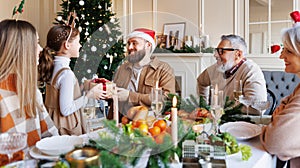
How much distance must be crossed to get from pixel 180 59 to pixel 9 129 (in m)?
3.56

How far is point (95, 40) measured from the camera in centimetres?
441

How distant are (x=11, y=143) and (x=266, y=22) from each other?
3872 millimetres

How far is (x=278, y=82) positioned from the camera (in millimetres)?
3848

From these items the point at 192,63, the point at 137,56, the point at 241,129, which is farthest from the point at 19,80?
the point at 192,63

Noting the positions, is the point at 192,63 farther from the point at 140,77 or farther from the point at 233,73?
A: the point at 140,77

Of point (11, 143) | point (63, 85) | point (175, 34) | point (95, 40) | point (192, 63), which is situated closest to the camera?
point (11, 143)

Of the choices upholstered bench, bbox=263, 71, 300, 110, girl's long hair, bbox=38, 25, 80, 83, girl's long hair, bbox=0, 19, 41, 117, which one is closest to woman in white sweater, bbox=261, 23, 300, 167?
girl's long hair, bbox=0, 19, 41, 117

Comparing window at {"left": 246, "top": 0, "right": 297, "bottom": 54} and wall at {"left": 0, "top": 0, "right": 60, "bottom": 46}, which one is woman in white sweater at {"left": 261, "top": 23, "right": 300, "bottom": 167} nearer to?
window at {"left": 246, "top": 0, "right": 297, "bottom": 54}

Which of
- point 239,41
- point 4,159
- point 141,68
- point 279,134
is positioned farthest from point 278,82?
point 4,159

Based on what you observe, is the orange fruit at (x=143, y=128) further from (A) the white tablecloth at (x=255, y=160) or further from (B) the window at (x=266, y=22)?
(B) the window at (x=266, y=22)

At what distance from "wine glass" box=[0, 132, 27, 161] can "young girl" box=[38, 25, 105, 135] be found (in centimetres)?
64

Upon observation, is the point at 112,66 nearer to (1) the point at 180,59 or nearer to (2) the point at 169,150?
(1) the point at 180,59

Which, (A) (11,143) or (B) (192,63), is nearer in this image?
(A) (11,143)

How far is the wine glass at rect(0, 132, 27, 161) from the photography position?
41.9 inches
